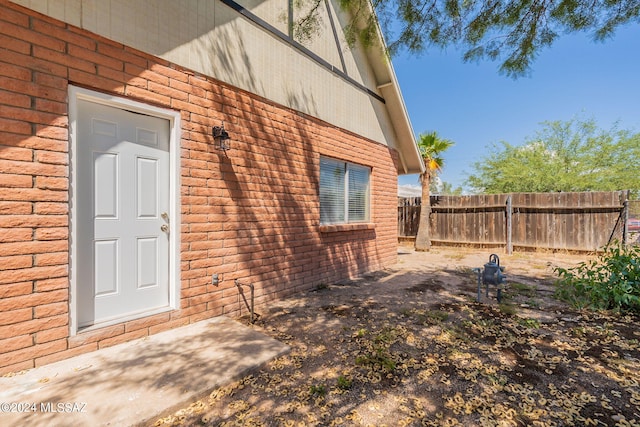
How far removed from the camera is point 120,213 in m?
2.90

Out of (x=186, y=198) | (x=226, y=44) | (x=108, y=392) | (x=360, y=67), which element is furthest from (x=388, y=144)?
(x=108, y=392)

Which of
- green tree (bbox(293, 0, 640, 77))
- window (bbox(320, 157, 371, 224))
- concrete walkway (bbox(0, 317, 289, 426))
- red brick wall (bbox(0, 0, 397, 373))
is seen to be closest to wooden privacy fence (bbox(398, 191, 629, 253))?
window (bbox(320, 157, 371, 224))

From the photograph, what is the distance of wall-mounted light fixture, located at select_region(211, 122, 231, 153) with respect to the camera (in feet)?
11.5

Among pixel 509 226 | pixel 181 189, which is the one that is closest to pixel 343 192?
pixel 181 189

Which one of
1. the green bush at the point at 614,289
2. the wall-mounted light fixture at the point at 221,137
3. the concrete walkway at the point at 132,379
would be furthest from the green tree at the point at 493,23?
the concrete walkway at the point at 132,379

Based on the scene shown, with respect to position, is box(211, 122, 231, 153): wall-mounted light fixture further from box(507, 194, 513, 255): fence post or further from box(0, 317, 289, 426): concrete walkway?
box(507, 194, 513, 255): fence post

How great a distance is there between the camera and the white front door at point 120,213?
268 centimetres

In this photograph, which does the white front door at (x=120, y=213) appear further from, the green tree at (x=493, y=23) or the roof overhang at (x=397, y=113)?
the roof overhang at (x=397, y=113)

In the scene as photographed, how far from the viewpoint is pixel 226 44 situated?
3.72m

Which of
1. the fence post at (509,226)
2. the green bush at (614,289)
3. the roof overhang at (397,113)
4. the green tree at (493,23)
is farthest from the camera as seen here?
the fence post at (509,226)

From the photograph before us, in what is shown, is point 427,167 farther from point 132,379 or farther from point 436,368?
point 132,379

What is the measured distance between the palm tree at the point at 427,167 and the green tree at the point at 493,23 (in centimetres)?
671

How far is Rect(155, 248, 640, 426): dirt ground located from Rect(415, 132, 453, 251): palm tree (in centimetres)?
585

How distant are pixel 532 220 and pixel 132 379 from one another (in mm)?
11067
